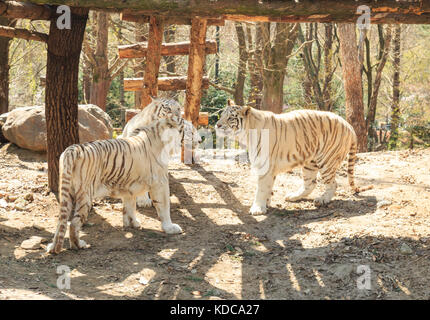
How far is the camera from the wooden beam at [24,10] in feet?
17.1

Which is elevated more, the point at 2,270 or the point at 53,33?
the point at 53,33

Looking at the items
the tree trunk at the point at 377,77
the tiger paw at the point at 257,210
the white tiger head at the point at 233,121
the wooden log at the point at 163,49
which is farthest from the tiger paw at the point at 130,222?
the tree trunk at the point at 377,77

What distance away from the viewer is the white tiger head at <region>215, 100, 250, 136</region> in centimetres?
633

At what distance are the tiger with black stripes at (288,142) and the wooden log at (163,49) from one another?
175 centimetres

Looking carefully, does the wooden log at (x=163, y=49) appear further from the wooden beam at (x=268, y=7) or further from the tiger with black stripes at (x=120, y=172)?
the wooden beam at (x=268, y=7)

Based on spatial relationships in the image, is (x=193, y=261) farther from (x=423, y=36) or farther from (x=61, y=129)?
(x=423, y=36)

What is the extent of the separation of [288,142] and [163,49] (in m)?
2.96

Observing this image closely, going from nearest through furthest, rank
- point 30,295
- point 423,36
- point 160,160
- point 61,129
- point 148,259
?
point 30,295
point 148,259
point 160,160
point 61,129
point 423,36

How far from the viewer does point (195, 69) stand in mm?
7758

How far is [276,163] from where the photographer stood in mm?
6355

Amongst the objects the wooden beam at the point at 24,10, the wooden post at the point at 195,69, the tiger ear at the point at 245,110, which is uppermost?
the wooden beam at the point at 24,10

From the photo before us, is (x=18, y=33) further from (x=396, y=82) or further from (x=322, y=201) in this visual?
(x=396, y=82)

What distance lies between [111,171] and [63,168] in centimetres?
59
